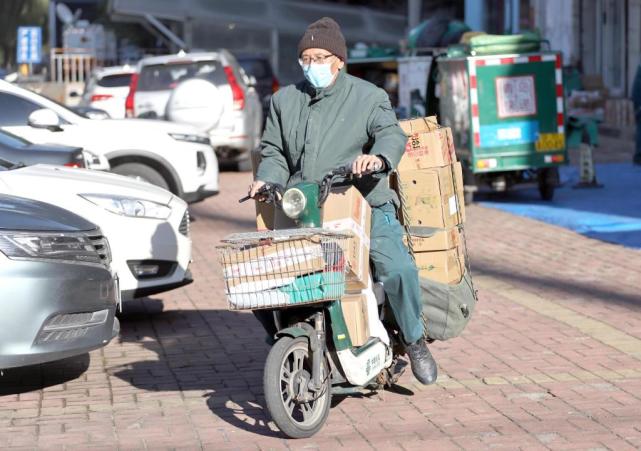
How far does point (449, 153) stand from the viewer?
7.32 meters

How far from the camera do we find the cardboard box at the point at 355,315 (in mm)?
6316

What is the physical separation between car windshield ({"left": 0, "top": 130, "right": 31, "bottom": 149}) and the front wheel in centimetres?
508

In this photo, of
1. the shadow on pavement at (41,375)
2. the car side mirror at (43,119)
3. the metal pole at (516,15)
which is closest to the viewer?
the shadow on pavement at (41,375)

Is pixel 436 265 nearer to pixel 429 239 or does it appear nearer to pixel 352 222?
pixel 429 239

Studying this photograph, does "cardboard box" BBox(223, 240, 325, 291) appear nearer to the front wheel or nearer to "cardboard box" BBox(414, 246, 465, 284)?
the front wheel

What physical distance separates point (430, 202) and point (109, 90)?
1993cm

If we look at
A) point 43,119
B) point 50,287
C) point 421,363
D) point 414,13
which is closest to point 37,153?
point 43,119

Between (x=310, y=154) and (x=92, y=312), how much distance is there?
1.59m

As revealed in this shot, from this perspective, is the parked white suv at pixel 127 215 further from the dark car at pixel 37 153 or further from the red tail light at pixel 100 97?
the red tail light at pixel 100 97

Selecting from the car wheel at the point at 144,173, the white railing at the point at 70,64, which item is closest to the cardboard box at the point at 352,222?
the car wheel at the point at 144,173

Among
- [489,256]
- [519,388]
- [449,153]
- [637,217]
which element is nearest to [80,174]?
[449,153]

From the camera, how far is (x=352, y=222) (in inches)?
245

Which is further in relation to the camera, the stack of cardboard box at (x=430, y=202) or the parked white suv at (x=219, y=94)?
the parked white suv at (x=219, y=94)

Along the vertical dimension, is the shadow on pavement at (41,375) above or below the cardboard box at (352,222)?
below
